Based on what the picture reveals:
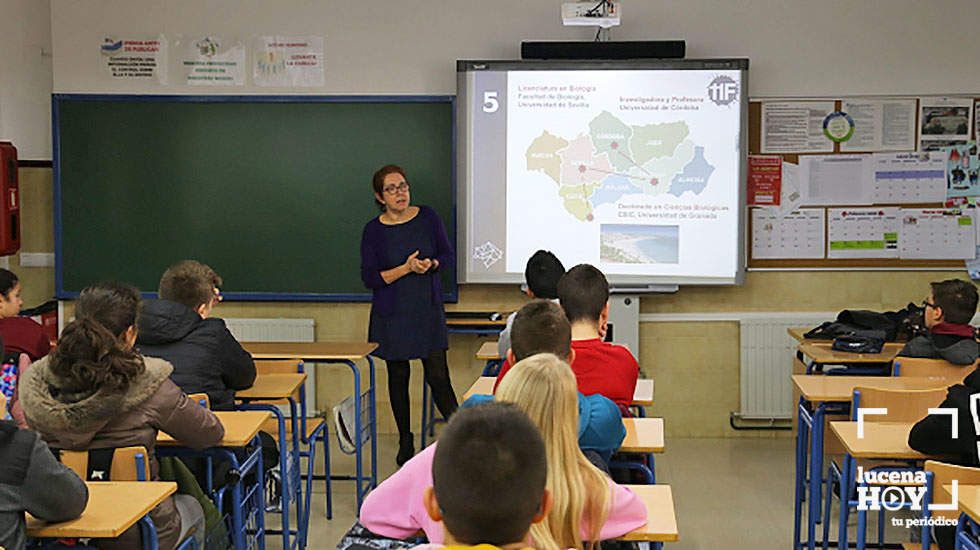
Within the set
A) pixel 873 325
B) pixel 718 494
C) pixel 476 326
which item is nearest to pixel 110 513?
pixel 718 494

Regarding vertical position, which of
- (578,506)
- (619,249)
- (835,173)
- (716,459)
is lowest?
(716,459)

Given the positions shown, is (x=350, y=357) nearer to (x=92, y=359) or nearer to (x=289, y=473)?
(x=289, y=473)

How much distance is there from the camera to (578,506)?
2.40 meters

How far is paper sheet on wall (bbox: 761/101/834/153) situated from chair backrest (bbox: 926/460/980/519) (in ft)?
12.1

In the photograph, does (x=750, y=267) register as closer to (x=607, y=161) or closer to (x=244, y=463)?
(x=607, y=161)

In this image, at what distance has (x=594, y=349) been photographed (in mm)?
3693

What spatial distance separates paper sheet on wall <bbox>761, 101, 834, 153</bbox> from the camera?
6.71 metres

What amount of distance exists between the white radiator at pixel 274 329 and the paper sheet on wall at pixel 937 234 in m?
3.46

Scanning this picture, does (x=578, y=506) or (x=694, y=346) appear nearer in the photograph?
(x=578, y=506)

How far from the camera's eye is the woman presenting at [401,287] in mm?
6055

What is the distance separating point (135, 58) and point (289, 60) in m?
0.91

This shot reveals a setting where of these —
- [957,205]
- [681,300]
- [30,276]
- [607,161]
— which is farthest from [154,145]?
[957,205]

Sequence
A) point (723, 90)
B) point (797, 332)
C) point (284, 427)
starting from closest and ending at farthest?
point (284, 427), point (797, 332), point (723, 90)

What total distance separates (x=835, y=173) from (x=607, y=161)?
1.30m
